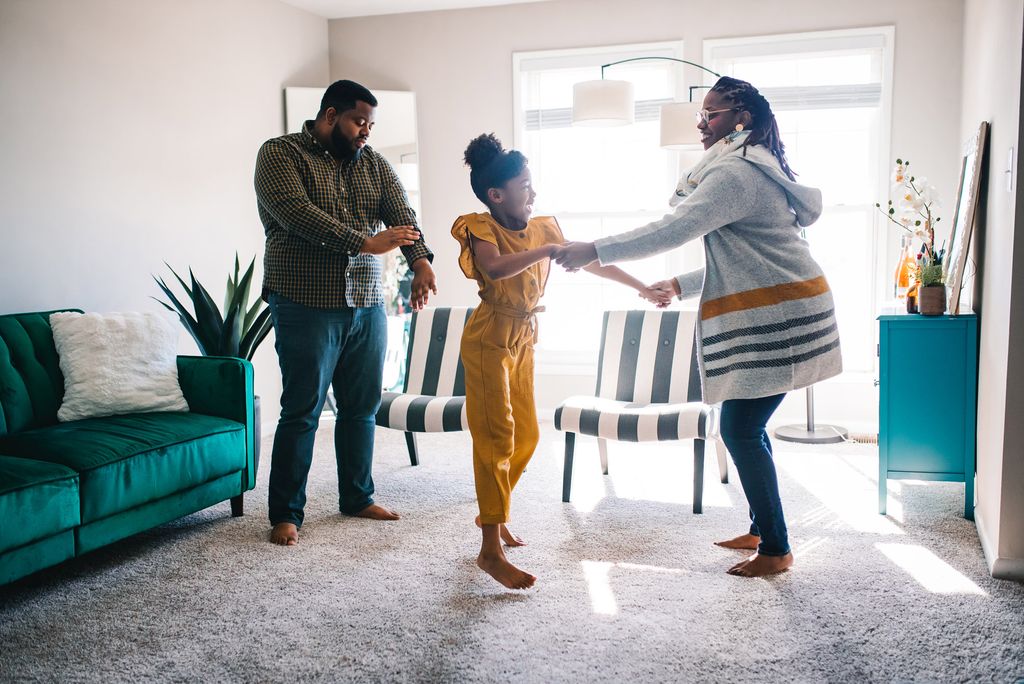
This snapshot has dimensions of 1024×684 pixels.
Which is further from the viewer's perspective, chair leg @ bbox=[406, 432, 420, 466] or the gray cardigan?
chair leg @ bbox=[406, 432, 420, 466]

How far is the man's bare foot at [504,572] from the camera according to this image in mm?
2453

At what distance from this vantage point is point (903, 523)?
3.09 m

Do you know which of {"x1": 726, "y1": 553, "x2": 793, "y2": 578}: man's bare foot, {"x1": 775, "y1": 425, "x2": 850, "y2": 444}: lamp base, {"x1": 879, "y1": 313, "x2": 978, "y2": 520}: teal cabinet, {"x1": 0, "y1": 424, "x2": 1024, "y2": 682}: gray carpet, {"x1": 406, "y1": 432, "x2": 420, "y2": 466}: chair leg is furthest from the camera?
{"x1": 775, "y1": 425, "x2": 850, "y2": 444}: lamp base

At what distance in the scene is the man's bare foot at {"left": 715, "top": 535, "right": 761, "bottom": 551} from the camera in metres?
2.83

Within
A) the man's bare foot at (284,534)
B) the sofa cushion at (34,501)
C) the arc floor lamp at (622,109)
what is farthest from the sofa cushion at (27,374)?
the arc floor lamp at (622,109)

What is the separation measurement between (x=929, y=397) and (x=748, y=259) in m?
1.24

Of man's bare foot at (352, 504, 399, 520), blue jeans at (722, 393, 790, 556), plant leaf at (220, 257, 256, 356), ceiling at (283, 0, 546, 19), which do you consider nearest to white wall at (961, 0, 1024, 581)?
blue jeans at (722, 393, 790, 556)

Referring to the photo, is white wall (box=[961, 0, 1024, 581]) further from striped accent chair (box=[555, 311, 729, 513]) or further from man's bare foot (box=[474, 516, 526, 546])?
man's bare foot (box=[474, 516, 526, 546])

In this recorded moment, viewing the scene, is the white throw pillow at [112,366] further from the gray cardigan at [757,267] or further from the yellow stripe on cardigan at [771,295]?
the yellow stripe on cardigan at [771,295]

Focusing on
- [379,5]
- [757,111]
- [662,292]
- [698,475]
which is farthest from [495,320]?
[379,5]

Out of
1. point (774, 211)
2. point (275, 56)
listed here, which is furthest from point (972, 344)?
point (275, 56)

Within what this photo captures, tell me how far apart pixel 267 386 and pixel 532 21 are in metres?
2.78

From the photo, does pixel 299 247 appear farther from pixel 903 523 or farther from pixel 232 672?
pixel 903 523

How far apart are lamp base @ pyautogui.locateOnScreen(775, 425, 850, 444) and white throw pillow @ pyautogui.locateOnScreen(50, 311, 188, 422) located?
3094mm
